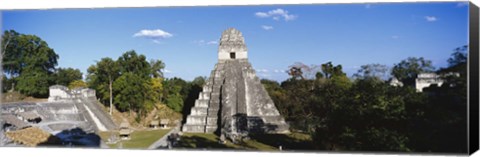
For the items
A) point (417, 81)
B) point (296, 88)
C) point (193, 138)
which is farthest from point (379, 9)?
point (193, 138)

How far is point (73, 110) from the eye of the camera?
12.4m

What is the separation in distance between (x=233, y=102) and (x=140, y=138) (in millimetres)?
3395

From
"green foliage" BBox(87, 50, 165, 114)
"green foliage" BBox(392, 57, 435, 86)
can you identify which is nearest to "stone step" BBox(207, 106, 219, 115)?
"green foliage" BBox(87, 50, 165, 114)

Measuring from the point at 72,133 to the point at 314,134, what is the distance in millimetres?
4997

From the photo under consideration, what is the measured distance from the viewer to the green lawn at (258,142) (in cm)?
1134

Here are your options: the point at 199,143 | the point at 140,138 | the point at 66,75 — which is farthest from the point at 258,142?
the point at 66,75

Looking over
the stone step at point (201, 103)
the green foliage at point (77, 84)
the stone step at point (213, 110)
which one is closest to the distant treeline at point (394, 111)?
the stone step at point (213, 110)

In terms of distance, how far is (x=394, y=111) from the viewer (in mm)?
10211

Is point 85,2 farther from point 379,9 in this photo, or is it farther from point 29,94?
point 379,9

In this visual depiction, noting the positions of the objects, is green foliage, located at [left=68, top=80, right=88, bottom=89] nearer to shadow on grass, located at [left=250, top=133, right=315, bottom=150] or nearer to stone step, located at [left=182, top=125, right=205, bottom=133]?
stone step, located at [left=182, top=125, right=205, bottom=133]

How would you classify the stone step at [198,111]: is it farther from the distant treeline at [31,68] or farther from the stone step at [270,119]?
the distant treeline at [31,68]

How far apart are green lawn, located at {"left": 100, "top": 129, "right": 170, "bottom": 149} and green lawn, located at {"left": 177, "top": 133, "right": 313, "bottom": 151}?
0.55 metres

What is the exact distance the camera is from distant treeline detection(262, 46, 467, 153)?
31.8 ft

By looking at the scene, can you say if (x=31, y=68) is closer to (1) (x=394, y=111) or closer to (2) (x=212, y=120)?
(2) (x=212, y=120)
